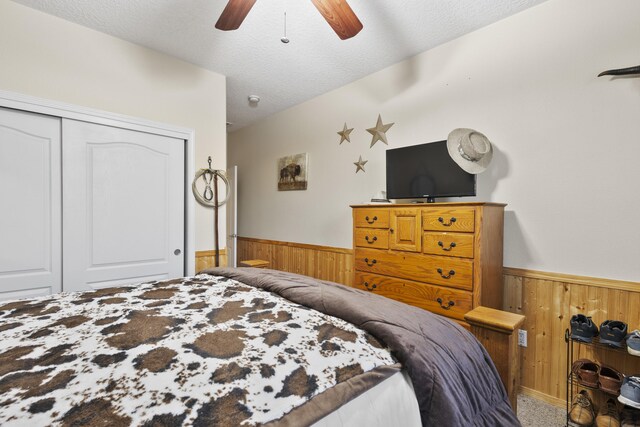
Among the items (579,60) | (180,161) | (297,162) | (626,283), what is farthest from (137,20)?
(626,283)

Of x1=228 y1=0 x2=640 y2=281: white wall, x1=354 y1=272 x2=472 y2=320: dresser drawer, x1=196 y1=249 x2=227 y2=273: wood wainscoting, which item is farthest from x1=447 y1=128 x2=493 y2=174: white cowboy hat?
x1=196 y1=249 x2=227 y2=273: wood wainscoting

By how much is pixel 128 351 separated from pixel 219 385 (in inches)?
13.6

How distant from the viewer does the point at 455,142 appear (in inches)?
86.5

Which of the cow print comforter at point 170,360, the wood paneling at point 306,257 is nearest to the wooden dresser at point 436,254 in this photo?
the wood paneling at point 306,257

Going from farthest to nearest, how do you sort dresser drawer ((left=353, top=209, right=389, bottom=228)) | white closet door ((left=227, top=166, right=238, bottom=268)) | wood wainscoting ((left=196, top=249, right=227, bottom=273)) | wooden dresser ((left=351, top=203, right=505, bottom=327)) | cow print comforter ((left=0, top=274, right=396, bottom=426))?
1. white closet door ((left=227, top=166, right=238, bottom=268))
2. wood wainscoting ((left=196, top=249, right=227, bottom=273))
3. dresser drawer ((left=353, top=209, right=389, bottom=228))
4. wooden dresser ((left=351, top=203, right=505, bottom=327))
5. cow print comforter ((left=0, top=274, right=396, bottom=426))

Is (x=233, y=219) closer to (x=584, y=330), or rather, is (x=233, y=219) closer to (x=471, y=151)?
(x=471, y=151)

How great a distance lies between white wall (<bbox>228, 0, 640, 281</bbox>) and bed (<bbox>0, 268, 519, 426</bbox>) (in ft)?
4.51

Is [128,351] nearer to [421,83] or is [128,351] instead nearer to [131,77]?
[131,77]

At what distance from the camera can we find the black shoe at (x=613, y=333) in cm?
165

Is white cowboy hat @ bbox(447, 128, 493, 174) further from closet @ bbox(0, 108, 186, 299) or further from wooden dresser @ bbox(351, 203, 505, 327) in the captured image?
closet @ bbox(0, 108, 186, 299)

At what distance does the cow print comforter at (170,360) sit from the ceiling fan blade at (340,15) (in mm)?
1561

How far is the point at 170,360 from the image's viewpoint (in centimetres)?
81

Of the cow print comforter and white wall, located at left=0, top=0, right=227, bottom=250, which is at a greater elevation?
white wall, located at left=0, top=0, right=227, bottom=250

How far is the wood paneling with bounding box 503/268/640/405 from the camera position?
1.80m
